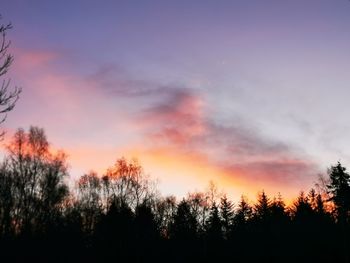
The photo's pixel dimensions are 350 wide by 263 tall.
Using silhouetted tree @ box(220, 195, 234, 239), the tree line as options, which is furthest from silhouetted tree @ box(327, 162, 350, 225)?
silhouetted tree @ box(220, 195, 234, 239)

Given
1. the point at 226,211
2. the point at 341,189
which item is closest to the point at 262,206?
the point at 226,211

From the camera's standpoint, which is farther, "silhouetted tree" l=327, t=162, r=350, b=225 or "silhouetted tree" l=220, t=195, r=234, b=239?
"silhouetted tree" l=220, t=195, r=234, b=239

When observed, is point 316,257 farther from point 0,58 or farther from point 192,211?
point 0,58

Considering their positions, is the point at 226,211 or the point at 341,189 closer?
the point at 341,189

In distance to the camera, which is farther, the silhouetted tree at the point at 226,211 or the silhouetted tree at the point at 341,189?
the silhouetted tree at the point at 226,211

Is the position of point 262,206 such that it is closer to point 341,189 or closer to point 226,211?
point 226,211

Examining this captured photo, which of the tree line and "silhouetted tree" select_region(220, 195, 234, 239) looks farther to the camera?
"silhouetted tree" select_region(220, 195, 234, 239)

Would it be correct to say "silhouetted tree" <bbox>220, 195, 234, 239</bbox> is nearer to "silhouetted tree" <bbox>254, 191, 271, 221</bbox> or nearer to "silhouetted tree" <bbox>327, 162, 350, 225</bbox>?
"silhouetted tree" <bbox>254, 191, 271, 221</bbox>

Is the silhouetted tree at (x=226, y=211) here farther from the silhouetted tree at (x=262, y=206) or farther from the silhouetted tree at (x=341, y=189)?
the silhouetted tree at (x=341, y=189)

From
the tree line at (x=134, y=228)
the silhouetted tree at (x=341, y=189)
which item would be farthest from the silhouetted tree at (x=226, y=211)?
the silhouetted tree at (x=341, y=189)

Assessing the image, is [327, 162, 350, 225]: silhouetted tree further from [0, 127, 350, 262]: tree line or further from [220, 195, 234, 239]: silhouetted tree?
[220, 195, 234, 239]: silhouetted tree

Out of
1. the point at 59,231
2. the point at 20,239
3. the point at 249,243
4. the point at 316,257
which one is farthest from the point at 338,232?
the point at 20,239

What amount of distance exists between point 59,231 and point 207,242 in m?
24.1

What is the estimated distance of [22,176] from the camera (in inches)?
2084
